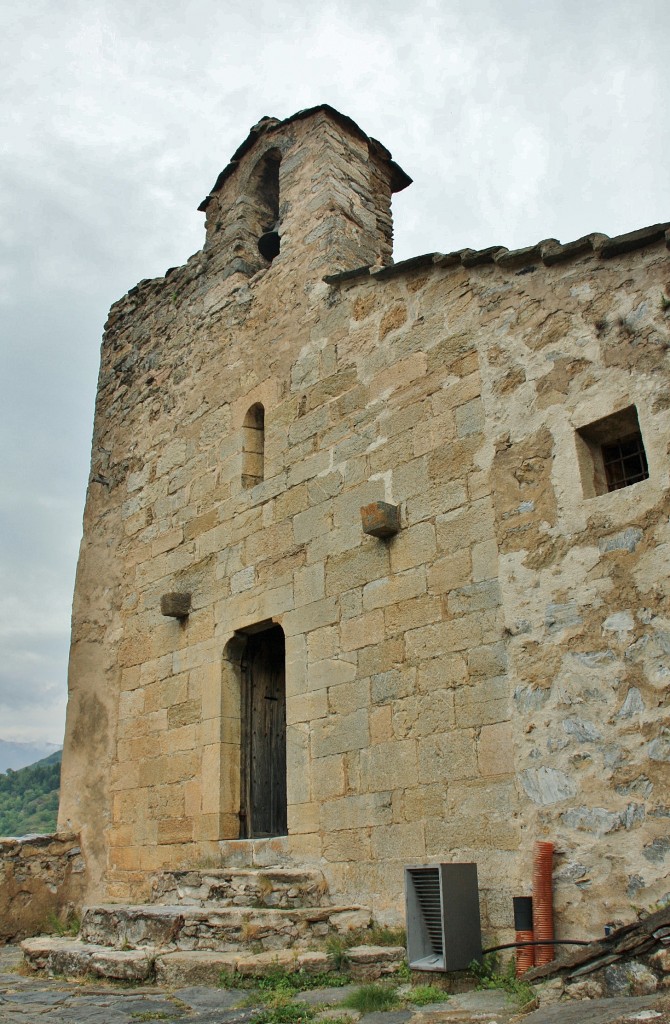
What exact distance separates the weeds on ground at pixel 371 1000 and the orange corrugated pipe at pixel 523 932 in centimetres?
65

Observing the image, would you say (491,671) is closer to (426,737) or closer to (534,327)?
(426,737)

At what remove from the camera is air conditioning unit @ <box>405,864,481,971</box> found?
4.73 metres

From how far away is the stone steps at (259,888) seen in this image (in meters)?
5.87

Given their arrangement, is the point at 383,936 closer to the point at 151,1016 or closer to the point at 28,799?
the point at 151,1016

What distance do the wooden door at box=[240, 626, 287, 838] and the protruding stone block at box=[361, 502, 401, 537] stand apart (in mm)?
1675

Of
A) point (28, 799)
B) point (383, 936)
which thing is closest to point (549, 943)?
point (383, 936)

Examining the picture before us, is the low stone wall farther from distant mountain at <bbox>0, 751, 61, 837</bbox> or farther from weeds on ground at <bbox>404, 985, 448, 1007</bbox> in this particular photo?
distant mountain at <bbox>0, 751, 61, 837</bbox>

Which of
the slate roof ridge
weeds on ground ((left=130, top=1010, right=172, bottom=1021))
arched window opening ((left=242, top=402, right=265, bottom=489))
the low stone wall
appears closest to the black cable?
weeds on ground ((left=130, top=1010, right=172, bottom=1021))

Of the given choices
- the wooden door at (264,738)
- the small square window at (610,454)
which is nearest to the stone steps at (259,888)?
the wooden door at (264,738)

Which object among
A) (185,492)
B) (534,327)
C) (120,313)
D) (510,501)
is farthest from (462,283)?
(120,313)

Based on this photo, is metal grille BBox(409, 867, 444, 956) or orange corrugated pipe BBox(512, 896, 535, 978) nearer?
orange corrugated pipe BBox(512, 896, 535, 978)

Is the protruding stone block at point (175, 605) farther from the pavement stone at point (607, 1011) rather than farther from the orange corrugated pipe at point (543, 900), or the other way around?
the pavement stone at point (607, 1011)

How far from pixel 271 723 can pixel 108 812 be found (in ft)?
6.29

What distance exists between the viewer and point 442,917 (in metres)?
4.73
